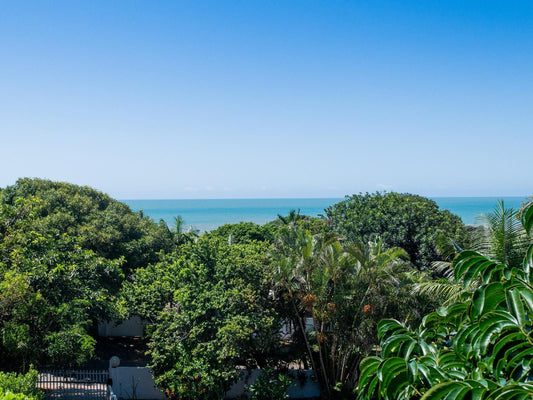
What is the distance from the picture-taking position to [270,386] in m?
15.1

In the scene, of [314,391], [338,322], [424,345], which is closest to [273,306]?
[338,322]

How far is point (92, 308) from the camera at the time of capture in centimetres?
1516

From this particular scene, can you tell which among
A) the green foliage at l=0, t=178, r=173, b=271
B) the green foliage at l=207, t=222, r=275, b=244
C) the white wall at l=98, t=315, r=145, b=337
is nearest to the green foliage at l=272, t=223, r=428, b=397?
the green foliage at l=0, t=178, r=173, b=271

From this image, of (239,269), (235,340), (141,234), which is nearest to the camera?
(235,340)

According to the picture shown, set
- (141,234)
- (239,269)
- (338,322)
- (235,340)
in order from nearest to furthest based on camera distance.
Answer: (235,340)
(338,322)
(239,269)
(141,234)

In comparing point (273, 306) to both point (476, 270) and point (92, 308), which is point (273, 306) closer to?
point (92, 308)

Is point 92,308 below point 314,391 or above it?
above

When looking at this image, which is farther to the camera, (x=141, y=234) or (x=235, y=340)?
(x=141, y=234)

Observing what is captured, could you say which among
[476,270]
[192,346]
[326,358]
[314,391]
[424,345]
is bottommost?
[314,391]

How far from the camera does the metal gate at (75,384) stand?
14742mm

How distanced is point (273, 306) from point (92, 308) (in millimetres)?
6787

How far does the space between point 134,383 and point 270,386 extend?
5373 millimetres

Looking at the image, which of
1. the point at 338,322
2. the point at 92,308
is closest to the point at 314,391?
the point at 338,322

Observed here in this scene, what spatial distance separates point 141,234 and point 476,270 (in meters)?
23.9
